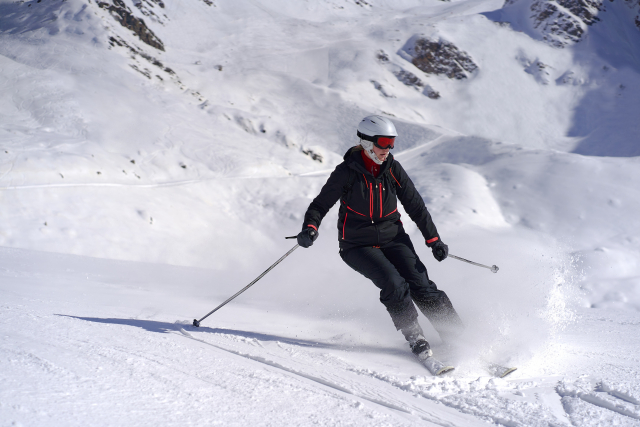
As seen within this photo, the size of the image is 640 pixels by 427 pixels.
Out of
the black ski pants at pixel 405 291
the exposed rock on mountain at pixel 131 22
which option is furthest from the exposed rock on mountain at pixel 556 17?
the black ski pants at pixel 405 291

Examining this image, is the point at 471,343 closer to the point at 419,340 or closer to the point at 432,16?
the point at 419,340

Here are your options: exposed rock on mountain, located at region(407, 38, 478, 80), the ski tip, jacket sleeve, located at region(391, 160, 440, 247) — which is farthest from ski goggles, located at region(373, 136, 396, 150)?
exposed rock on mountain, located at region(407, 38, 478, 80)

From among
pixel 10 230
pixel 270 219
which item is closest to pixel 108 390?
pixel 10 230

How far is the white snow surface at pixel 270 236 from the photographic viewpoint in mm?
2316

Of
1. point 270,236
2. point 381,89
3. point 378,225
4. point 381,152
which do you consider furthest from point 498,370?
point 381,89

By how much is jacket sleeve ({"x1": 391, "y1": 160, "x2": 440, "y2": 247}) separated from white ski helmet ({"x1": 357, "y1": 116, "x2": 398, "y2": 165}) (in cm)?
28

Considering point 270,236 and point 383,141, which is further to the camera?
point 270,236

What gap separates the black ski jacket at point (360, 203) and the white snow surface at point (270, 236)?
867 millimetres

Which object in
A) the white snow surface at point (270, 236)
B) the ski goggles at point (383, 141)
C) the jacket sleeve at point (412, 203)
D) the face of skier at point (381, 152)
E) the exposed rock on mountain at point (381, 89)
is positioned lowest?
the exposed rock on mountain at point (381, 89)

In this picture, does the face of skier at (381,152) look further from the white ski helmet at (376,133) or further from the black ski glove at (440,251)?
A: the black ski glove at (440,251)

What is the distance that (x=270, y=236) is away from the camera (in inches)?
385

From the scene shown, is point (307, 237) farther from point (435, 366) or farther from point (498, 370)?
point (498, 370)

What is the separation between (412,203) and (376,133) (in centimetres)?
74

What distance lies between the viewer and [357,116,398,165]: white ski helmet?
3.60 m
